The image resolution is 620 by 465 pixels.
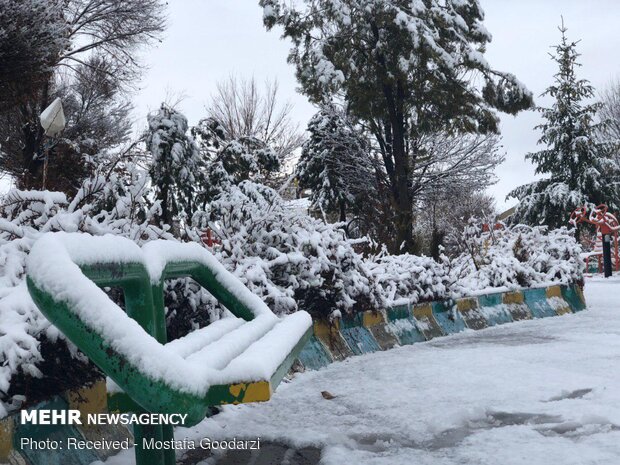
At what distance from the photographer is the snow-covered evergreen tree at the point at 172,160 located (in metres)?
12.4

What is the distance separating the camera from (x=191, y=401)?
49.9 inches

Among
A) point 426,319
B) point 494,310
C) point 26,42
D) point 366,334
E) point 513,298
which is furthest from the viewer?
point 26,42

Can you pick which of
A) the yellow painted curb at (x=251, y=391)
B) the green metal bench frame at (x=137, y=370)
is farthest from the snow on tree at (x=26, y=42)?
the yellow painted curb at (x=251, y=391)

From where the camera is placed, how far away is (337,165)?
24828mm

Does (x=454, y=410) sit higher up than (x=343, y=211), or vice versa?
(x=343, y=211)

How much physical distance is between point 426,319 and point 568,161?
24.7 metres

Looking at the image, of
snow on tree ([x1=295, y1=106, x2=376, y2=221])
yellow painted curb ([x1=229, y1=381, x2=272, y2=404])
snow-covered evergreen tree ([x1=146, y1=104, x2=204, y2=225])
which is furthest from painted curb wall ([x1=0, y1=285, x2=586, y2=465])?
snow on tree ([x1=295, y1=106, x2=376, y2=221])

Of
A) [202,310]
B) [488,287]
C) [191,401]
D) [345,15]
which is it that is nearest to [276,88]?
[345,15]

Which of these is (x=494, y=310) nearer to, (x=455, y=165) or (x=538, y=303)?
(x=538, y=303)

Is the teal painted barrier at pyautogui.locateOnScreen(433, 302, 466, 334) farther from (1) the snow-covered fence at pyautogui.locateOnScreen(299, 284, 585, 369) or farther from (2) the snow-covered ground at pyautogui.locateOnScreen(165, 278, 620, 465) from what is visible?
(2) the snow-covered ground at pyautogui.locateOnScreen(165, 278, 620, 465)

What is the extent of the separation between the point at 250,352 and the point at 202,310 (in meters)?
2.03

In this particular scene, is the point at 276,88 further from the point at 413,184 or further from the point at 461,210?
the point at 461,210

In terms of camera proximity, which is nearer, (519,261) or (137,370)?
(137,370)

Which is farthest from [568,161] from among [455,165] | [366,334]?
[366,334]
